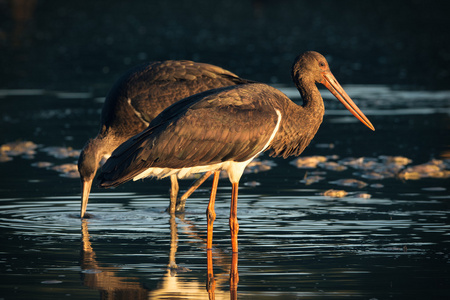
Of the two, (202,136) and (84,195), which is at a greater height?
(202,136)

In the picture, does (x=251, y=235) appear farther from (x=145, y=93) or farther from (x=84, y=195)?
(x=145, y=93)

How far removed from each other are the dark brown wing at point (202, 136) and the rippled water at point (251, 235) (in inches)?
27.7

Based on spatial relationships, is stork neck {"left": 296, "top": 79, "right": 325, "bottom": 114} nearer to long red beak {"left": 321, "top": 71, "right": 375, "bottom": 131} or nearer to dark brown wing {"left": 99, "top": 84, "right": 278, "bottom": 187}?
long red beak {"left": 321, "top": 71, "right": 375, "bottom": 131}

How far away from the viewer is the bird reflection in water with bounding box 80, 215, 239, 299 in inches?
256

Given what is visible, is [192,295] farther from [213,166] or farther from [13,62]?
[13,62]

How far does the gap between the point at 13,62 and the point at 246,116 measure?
17.4 metres

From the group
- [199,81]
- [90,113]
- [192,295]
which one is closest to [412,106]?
[90,113]

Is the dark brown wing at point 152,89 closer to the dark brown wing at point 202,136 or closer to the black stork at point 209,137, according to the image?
the black stork at point 209,137

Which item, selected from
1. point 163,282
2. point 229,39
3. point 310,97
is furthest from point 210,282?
point 229,39

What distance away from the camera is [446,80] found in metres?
20.1

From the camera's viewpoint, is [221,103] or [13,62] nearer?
[221,103]

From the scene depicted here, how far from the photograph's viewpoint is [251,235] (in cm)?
838

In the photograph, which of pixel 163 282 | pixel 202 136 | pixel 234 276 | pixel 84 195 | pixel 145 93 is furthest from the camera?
pixel 145 93

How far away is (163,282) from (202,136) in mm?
1585
